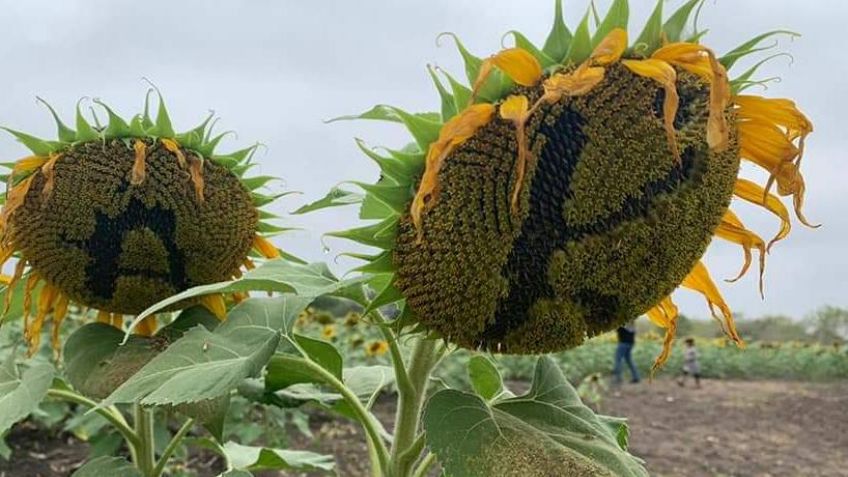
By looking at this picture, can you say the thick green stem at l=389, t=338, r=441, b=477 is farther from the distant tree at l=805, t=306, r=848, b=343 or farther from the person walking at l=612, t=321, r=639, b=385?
the distant tree at l=805, t=306, r=848, b=343

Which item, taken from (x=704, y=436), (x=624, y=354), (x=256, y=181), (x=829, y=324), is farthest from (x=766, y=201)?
(x=829, y=324)

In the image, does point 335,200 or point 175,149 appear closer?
point 335,200

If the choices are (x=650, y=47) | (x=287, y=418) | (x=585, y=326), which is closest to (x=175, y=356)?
(x=585, y=326)

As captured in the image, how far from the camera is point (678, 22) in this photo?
34.9 inches

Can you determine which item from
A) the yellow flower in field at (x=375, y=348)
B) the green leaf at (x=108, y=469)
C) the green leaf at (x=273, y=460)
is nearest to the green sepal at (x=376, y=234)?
the green leaf at (x=108, y=469)

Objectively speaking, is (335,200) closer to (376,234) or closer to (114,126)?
(376,234)

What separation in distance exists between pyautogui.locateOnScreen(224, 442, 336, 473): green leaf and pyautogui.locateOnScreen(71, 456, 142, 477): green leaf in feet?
0.72

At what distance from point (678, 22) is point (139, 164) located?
0.68 m

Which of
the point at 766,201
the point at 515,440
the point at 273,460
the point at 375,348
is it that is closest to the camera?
the point at 515,440

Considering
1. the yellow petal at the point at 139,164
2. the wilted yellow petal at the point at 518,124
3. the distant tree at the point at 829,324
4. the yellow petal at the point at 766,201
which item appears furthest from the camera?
the distant tree at the point at 829,324

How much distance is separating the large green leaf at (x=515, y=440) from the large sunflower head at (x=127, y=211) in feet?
1.41

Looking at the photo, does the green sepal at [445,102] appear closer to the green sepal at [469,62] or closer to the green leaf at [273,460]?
the green sepal at [469,62]

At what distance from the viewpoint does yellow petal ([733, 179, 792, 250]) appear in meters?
1.05

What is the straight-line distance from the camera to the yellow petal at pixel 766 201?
105cm
